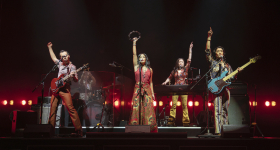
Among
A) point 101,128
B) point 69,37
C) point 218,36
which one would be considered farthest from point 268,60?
point 69,37

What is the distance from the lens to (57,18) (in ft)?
26.5

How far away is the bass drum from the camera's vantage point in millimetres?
6277

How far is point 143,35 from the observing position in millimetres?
8273

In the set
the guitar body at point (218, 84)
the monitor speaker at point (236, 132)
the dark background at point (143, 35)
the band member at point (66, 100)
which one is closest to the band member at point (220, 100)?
the guitar body at point (218, 84)

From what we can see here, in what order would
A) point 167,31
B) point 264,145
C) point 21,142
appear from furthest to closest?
point 167,31
point 21,142
point 264,145

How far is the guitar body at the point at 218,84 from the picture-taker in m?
4.61

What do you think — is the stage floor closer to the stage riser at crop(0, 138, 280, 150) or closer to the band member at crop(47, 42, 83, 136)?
the stage riser at crop(0, 138, 280, 150)

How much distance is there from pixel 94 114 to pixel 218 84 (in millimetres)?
3432

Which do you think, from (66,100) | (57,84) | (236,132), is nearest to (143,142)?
(236,132)

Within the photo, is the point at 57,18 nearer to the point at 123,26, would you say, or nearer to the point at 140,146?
the point at 123,26

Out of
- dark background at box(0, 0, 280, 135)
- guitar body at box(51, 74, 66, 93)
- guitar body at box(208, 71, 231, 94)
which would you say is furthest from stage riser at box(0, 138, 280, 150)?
dark background at box(0, 0, 280, 135)

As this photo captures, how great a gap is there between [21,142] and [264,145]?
12.2ft

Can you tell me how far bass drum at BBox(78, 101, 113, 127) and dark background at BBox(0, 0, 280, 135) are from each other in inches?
97.6

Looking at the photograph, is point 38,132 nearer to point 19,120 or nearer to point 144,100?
point 19,120
